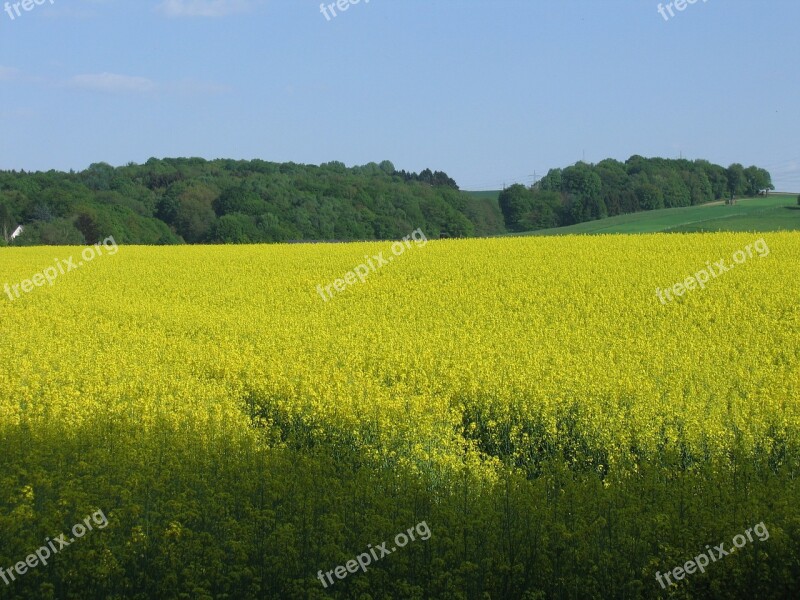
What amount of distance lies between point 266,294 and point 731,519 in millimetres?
19718

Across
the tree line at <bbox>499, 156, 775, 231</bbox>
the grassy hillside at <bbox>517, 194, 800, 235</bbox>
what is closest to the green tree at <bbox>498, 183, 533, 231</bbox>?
the tree line at <bbox>499, 156, 775, 231</bbox>

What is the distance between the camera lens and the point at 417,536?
7.19 meters

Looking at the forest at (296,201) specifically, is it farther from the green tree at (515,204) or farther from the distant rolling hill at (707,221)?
the distant rolling hill at (707,221)

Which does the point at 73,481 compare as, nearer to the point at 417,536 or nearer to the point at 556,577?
the point at 417,536

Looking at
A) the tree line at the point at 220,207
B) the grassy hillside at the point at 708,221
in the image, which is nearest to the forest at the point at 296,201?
the tree line at the point at 220,207

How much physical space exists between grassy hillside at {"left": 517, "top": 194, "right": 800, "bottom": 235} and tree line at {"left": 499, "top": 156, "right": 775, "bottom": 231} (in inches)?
481

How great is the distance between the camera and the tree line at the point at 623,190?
9031cm

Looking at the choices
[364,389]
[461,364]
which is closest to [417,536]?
[364,389]

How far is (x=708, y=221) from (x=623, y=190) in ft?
113

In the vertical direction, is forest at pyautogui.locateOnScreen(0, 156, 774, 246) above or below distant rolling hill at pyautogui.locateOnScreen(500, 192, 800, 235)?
above

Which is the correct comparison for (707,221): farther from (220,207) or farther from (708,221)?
(220,207)

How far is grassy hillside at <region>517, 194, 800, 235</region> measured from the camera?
50.5 meters

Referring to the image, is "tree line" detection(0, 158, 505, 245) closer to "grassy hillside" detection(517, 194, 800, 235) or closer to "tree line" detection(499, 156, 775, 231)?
"tree line" detection(499, 156, 775, 231)

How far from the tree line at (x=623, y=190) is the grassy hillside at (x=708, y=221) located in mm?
12210
